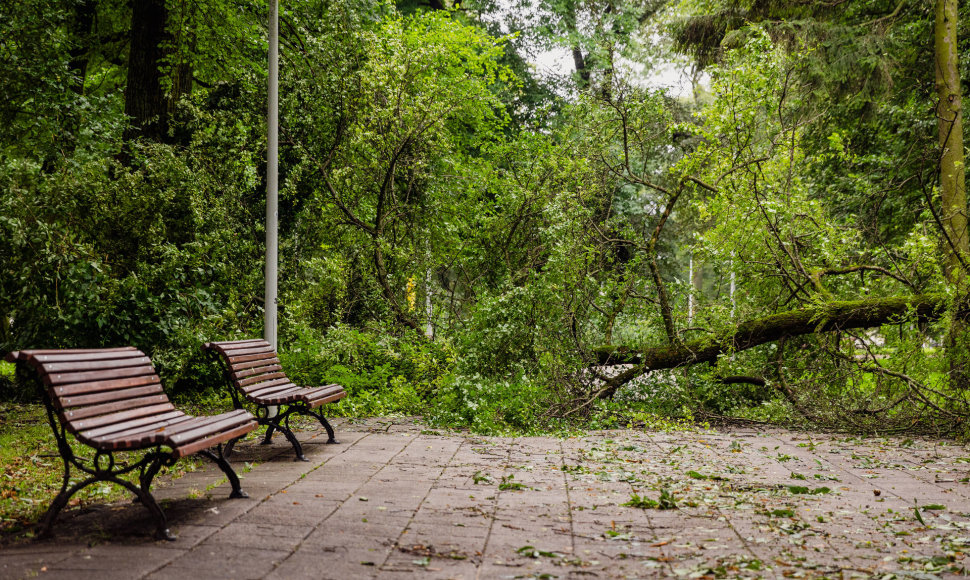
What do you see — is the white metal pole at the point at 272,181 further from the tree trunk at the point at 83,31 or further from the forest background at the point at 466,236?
the tree trunk at the point at 83,31

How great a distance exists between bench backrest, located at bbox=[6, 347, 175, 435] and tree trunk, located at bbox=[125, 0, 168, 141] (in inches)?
295

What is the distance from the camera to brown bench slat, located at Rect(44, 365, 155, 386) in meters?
4.23

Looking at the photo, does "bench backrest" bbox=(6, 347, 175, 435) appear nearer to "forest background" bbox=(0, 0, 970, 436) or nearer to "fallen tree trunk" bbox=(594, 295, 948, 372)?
"forest background" bbox=(0, 0, 970, 436)

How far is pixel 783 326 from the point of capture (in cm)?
956

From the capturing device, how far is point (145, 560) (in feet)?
12.4

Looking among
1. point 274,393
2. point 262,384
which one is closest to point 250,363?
point 262,384

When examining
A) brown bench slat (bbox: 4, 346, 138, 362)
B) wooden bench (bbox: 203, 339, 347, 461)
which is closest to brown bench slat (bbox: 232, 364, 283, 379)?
wooden bench (bbox: 203, 339, 347, 461)

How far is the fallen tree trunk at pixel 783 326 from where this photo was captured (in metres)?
9.00

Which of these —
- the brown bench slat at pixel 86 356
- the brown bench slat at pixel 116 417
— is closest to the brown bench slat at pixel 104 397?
the brown bench slat at pixel 116 417

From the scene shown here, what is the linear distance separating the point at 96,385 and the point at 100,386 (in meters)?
0.03

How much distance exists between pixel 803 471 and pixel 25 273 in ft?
27.7

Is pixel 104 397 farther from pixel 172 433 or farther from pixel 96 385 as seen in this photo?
pixel 172 433

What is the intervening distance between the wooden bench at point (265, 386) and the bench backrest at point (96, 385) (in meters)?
1.40

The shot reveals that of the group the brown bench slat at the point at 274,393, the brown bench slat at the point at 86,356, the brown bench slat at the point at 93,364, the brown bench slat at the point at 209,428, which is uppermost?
the brown bench slat at the point at 86,356
